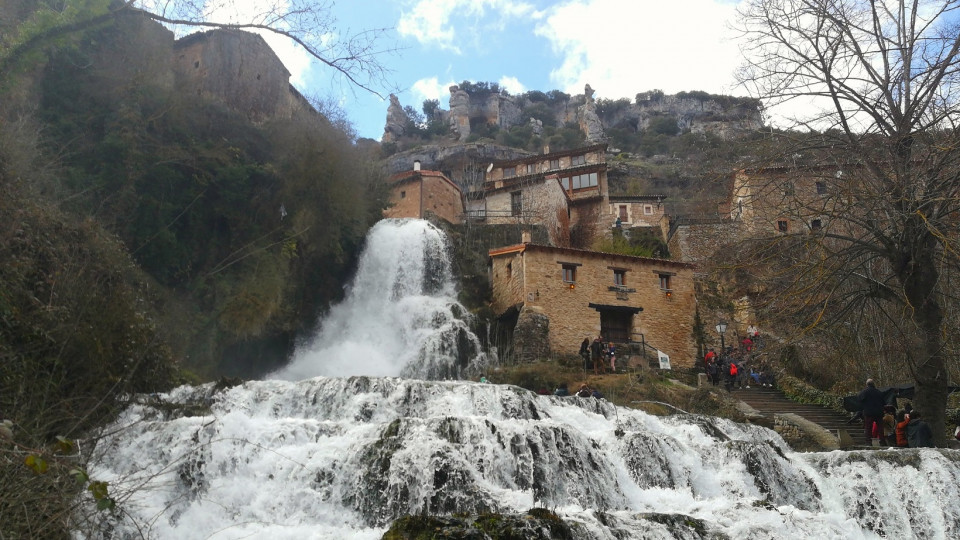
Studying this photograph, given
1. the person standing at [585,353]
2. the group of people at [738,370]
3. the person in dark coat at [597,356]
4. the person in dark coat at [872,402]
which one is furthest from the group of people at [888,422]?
the person standing at [585,353]

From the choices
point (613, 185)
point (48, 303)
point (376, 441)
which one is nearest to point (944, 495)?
point (376, 441)

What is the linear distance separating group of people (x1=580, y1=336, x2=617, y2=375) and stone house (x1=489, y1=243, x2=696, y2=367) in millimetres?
1355

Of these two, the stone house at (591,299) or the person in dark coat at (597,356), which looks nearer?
the person in dark coat at (597,356)

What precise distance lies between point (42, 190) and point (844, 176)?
1584cm

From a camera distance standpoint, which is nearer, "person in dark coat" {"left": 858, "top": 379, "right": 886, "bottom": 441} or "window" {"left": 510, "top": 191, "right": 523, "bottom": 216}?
"person in dark coat" {"left": 858, "top": 379, "right": 886, "bottom": 441}

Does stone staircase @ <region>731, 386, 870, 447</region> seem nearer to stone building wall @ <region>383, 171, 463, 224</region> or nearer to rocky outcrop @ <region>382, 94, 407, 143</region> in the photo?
stone building wall @ <region>383, 171, 463, 224</region>

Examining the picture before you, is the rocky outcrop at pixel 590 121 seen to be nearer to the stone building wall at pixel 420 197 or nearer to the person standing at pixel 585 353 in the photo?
the stone building wall at pixel 420 197

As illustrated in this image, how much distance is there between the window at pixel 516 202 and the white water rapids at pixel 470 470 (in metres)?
24.2

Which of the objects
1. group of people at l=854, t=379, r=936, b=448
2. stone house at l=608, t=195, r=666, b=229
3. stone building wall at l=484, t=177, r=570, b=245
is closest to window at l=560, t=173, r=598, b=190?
stone house at l=608, t=195, r=666, b=229

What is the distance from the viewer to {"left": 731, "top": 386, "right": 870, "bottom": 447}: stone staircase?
54.5ft

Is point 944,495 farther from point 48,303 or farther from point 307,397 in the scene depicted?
point 48,303

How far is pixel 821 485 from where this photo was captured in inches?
442

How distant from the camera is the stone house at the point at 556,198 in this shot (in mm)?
36969

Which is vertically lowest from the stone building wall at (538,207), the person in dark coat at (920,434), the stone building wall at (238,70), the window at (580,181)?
the person in dark coat at (920,434)
